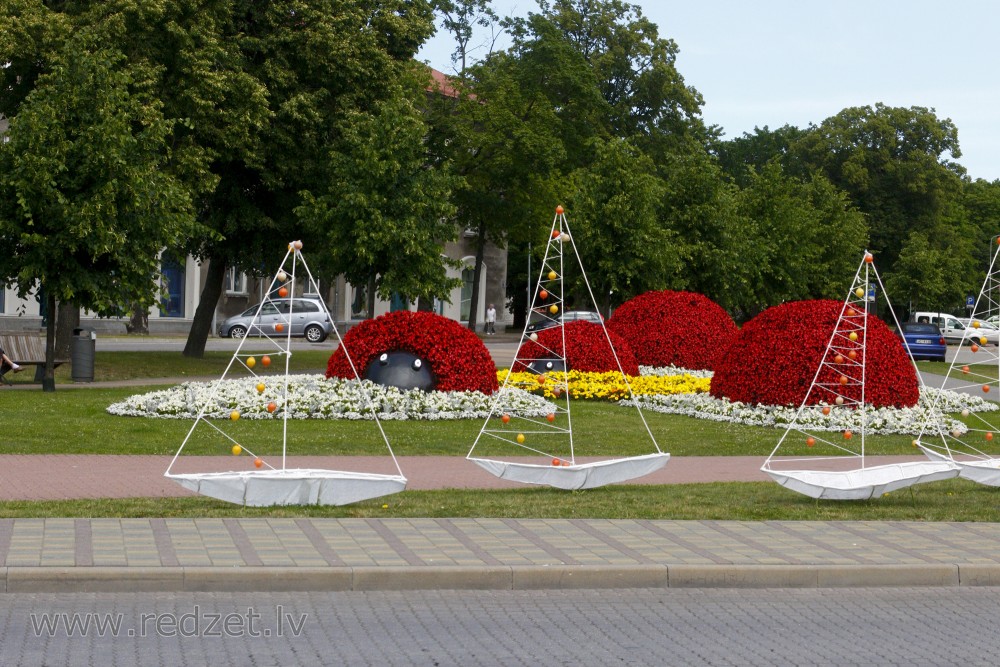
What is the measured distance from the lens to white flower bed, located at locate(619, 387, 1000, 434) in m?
18.8

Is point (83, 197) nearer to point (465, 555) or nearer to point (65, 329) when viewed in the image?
point (65, 329)

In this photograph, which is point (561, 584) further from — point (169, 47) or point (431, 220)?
point (431, 220)

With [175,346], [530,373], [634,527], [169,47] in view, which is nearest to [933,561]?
[634,527]

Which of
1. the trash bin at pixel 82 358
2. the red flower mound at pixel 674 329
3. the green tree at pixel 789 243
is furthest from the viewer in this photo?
the green tree at pixel 789 243

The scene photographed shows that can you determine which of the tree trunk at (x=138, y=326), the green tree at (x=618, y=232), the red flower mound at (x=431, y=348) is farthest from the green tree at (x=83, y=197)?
the tree trunk at (x=138, y=326)

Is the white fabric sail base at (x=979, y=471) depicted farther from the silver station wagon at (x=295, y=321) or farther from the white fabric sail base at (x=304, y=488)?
the silver station wagon at (x=295, y=321)

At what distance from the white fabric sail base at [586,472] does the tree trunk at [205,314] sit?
22.8 metres

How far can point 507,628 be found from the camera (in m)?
7.22

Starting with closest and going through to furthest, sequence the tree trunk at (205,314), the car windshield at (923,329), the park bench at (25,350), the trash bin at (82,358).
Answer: the park bench at (25,350)
the trash bin at (82,358)
the tree trunk at (205,314)
the car windshield at (923,329)

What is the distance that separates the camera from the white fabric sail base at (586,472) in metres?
11.6

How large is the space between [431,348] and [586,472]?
857 cm

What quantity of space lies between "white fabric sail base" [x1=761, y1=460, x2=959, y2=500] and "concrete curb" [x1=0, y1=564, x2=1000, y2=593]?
7.62ft

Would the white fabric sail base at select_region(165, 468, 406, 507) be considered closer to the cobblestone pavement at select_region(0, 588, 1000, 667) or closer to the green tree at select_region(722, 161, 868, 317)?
the cobblestone pavement at select_region(0, 588, 1000, 667)

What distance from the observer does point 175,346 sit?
41938 millimetres
